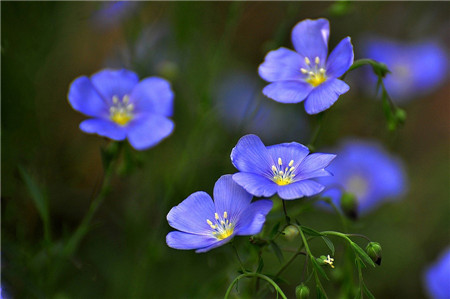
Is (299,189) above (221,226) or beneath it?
above

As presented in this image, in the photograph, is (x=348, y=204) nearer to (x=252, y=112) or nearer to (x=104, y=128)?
(x=104, y=128)

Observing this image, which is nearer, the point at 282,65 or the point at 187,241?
the point at 187,241

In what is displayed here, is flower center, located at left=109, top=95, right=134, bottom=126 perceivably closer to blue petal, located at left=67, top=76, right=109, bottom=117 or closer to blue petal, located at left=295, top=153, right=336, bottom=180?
blue petal, located at left=67, top=76, right=109, bottom=117

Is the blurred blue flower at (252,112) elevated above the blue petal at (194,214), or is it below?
below

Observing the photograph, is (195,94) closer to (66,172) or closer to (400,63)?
(66,172)

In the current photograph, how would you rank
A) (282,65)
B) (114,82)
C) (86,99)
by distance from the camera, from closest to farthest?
1. (282,65)
2. (86,99)
3. (114,82)

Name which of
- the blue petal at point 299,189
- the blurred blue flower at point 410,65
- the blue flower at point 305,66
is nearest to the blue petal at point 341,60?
the blue flower at point 305,66

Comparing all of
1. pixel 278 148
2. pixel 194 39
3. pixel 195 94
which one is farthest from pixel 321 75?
pixel 194 39

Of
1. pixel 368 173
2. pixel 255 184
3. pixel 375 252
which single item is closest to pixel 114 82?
pixel 255 184

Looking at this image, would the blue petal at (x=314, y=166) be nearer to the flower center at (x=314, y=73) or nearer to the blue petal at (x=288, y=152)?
the blue petal at (x=288, y=152)
